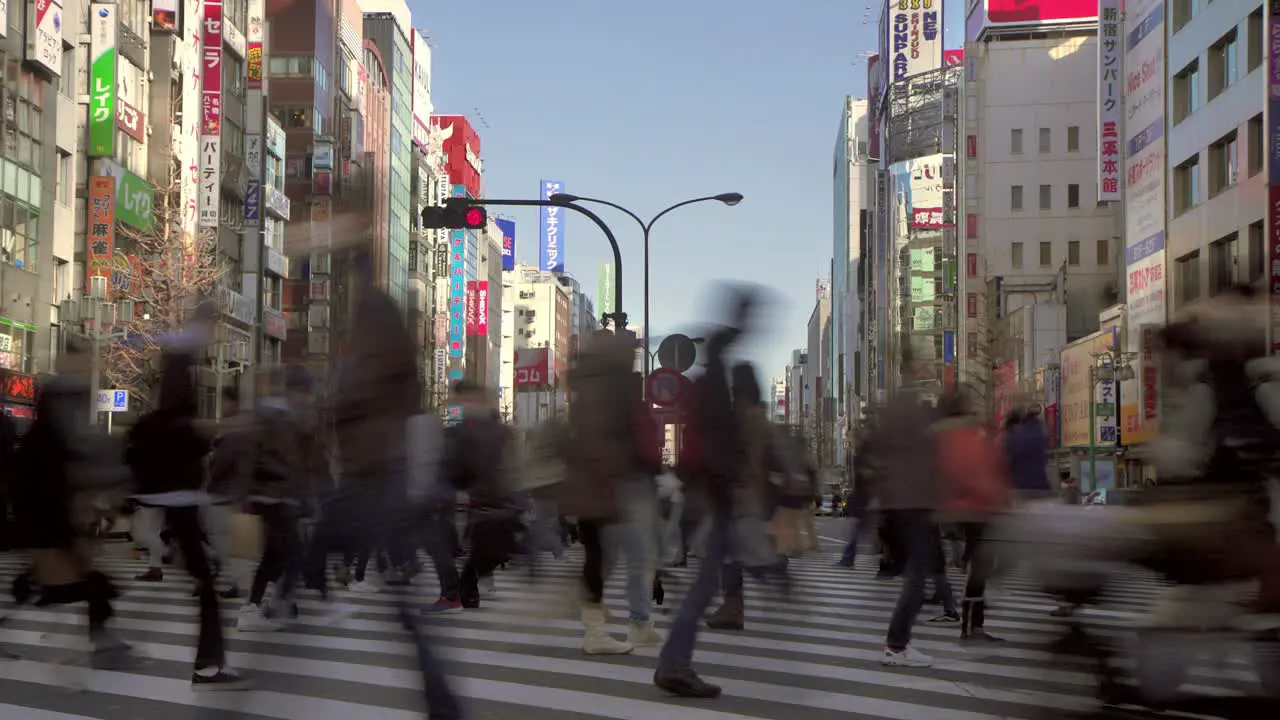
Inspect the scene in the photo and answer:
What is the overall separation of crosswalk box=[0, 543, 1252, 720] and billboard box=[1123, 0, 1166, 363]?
119 feet

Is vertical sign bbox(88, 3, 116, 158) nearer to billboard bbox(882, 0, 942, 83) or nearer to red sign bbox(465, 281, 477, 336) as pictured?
billboard bbox(882, 0, 942, 83)

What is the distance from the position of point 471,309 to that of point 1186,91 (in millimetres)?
74952

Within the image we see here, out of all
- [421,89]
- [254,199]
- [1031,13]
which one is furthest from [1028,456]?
[421,89]

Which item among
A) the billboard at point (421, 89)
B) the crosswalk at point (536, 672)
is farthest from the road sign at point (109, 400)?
the billboard at point (421, 89)

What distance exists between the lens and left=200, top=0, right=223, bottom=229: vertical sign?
4716cm

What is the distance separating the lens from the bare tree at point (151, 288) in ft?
124

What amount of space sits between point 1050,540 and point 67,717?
389 cm

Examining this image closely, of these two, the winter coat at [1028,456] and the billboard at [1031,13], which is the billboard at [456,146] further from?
the winter coat at [1028,456]

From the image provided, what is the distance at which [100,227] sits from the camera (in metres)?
39.9

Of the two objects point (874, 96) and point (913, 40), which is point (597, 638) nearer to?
point (913, 40)

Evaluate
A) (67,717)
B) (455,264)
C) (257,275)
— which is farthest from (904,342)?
(455,264)

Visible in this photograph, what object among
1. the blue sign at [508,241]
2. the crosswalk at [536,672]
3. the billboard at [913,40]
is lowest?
the crosswalk at [536,672]

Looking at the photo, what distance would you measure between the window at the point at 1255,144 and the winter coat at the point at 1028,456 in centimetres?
2807

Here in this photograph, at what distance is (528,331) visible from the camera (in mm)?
173125
